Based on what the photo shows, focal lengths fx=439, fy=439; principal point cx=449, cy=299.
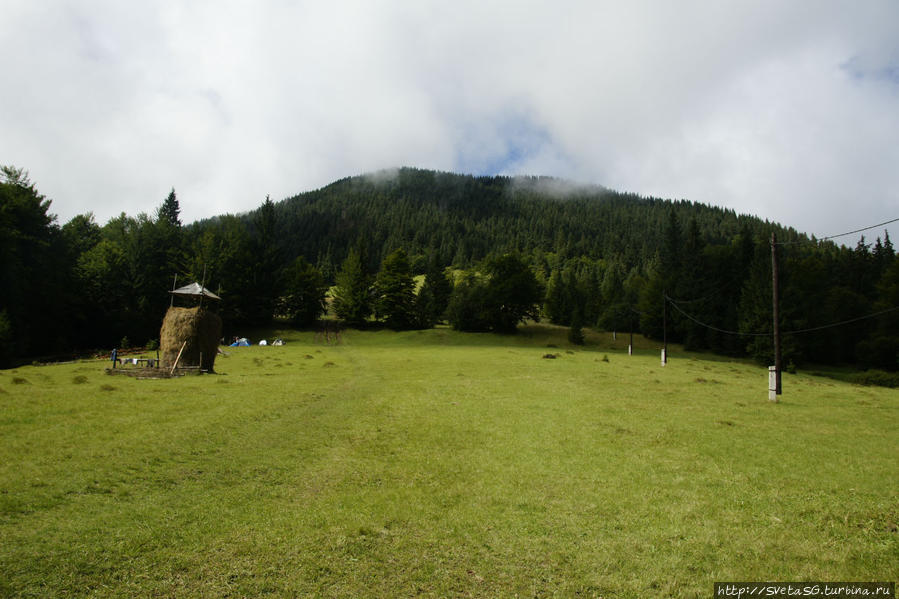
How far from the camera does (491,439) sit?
14344mm

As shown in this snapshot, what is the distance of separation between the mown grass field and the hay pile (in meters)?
8.97

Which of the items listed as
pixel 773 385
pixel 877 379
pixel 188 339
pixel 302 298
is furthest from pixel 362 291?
pixel 877 379

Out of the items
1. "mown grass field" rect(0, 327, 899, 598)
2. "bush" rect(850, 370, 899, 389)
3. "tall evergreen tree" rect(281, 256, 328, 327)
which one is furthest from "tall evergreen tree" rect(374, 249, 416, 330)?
"bush" rect(850, 370, 899, 389)

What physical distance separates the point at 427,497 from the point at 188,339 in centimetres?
2489

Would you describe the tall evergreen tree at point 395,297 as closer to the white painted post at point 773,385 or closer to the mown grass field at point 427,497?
the mown grass field at point 427,497

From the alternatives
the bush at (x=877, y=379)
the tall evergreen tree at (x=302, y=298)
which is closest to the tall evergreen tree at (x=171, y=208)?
the tall evergreen tree at (x=302, y=298)

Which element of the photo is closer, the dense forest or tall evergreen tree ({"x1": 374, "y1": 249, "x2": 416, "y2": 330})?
the dense forest

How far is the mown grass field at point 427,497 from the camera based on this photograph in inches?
246

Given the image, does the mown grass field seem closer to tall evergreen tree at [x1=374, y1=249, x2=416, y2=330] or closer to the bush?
the bush

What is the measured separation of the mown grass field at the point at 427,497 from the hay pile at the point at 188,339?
897cm

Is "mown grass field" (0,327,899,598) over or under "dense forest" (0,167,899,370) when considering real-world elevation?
under

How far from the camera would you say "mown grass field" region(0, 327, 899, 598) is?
6239 millimetres

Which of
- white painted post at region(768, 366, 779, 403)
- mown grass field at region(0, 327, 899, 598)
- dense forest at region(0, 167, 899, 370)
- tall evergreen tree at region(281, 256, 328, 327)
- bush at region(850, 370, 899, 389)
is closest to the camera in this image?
mown grass field at region(0, 327, 899, 598)

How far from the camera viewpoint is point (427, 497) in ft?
31.1
